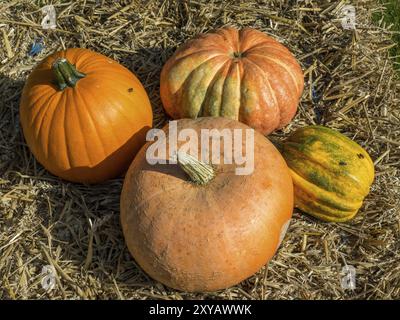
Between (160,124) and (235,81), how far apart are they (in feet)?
2.55

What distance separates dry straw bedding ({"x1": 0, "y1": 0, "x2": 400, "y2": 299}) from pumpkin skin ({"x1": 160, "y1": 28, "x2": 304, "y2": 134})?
0.38 metres

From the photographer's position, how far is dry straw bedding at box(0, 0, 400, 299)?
311 centimetres

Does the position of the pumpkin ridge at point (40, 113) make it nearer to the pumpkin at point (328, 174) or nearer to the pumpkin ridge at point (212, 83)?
the pumpkin ridge at point (212, 83)

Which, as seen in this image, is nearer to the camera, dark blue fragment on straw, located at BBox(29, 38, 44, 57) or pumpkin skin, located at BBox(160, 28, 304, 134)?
pumpkin skin, located at BBox(160, 28, 304, 134)

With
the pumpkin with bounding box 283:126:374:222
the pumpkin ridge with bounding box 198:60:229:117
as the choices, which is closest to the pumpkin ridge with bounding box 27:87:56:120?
the pumpkin ridge with bounding box 198:60:229:117

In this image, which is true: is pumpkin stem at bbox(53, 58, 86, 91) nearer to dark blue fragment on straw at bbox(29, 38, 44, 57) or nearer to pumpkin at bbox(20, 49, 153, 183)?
pumpkin at bbox(20, 49, 153, 183)

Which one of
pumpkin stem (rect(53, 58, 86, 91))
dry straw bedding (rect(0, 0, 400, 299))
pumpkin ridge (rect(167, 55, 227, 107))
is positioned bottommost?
dry straw bedding (rect(0, 0, 400, 299))

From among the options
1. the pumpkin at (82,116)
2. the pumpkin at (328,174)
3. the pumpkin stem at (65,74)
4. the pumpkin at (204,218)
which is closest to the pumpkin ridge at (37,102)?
the pumpkin at (82,116)

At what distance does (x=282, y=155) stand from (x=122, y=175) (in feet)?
3.71

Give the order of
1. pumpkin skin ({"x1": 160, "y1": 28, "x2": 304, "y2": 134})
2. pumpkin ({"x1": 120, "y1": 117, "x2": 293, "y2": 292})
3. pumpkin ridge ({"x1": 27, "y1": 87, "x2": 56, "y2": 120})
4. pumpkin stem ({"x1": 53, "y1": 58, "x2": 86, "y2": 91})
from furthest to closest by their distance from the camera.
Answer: pumpkin skin ({"x1": 160, "y1": 28, "x2": 304, "y2": 134}) < pumpkin ridge ({"x1": 27, "y1": 87, "x2": 56, "y2": 120}) < pumpkin stem ({"x1": 53, "y1": 58, "x2": 86, "y2": 91}) < pumpkin ({"x1": 120, "y1": 117, "x2": 293, "y2": 292})

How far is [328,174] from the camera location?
3.14 meters

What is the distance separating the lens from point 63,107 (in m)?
3.12

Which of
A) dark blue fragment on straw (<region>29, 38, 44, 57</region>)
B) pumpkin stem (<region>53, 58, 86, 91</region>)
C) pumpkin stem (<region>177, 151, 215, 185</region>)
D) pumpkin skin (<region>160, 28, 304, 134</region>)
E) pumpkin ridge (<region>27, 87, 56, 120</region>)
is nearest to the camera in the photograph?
pumpkin stem (<region>177, 151, 215, 185</region>)

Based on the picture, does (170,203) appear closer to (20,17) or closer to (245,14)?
(245,14)
